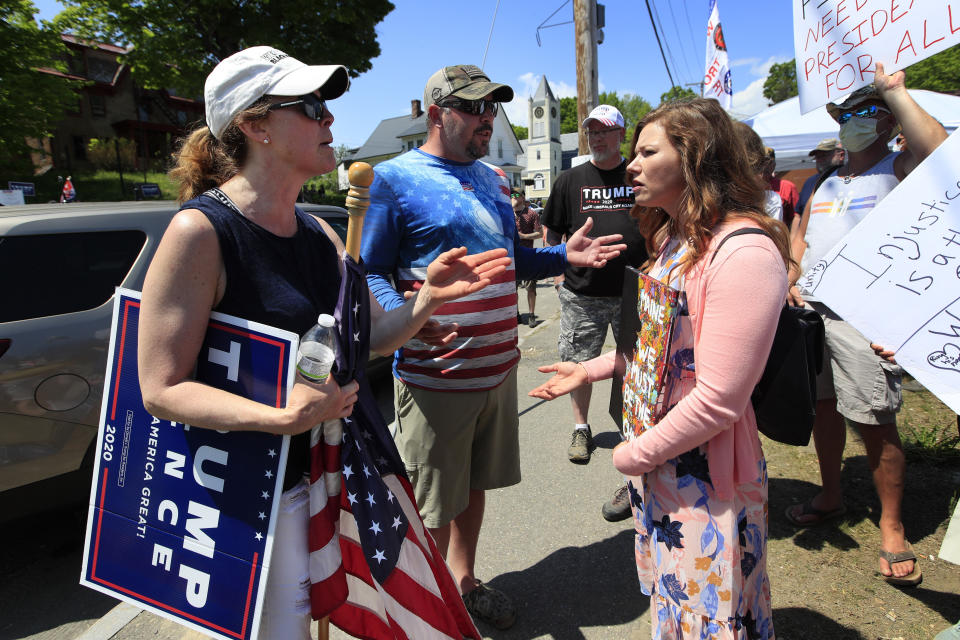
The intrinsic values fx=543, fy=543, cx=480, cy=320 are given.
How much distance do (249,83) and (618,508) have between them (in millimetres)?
2745

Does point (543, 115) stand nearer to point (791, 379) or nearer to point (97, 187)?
point (97, 187)

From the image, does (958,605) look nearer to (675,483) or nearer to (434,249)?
(675,483)

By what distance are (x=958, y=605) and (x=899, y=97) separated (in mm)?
2072

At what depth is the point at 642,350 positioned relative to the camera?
1.65m

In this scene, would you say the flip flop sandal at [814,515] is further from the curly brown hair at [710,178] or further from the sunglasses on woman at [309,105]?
the sunglasses on woman at [309,105]

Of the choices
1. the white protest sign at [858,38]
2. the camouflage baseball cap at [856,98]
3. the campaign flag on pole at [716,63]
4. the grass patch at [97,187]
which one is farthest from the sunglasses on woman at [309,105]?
the grass patch at [97,187]

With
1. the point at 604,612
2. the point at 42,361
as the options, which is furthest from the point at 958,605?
the point at 42,361

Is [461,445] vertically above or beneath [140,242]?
beneath

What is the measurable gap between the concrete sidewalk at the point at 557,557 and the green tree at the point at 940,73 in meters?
32.6

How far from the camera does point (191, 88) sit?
→ 55.5 ft

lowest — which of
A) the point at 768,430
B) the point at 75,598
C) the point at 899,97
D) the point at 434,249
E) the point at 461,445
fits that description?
the point at 75,598

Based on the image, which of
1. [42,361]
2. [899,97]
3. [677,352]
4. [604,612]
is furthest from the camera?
[42,361]

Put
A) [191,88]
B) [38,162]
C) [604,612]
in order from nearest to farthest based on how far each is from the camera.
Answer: [604,612] < [191,88] < [38,162]

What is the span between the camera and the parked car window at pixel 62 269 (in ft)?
8.83
